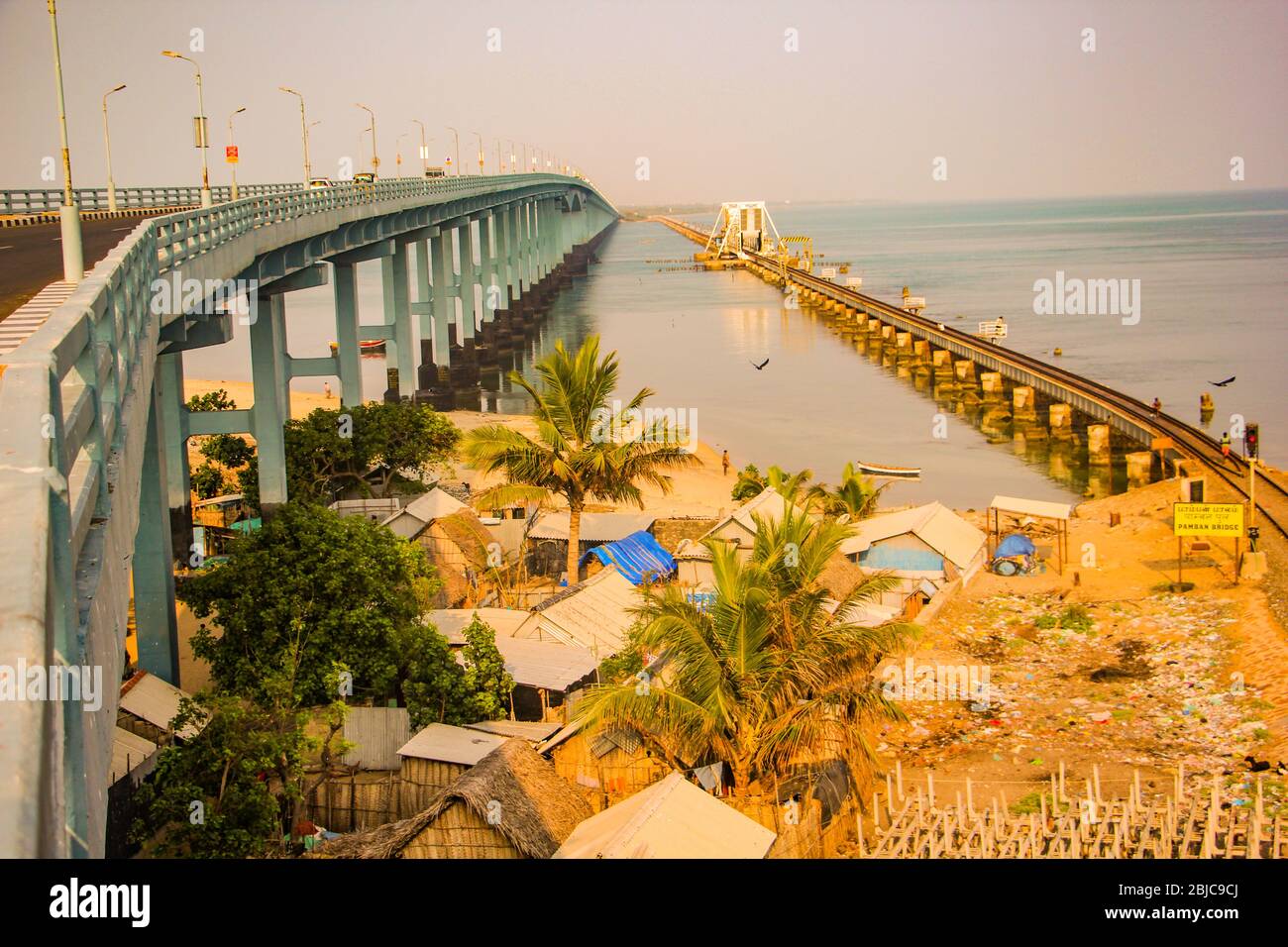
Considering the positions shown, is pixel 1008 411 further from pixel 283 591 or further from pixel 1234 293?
pixel 1234 293

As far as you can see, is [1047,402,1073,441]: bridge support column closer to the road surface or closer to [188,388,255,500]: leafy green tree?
[188,388,255,500]: leafy green tree

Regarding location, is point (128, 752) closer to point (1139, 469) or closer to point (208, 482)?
point (208, 482)

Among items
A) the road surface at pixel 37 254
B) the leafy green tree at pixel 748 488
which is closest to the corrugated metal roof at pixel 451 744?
the road surface at pixel 37 254

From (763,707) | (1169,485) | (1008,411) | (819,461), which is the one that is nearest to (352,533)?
(763,707)

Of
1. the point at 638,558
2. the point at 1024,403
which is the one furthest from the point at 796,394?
the point at 638,558

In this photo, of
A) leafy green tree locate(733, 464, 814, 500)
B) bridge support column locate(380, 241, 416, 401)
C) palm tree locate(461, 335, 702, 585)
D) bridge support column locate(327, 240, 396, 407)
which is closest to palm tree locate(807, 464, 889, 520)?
leafy green tree locate(733, 464, 814, 500)
